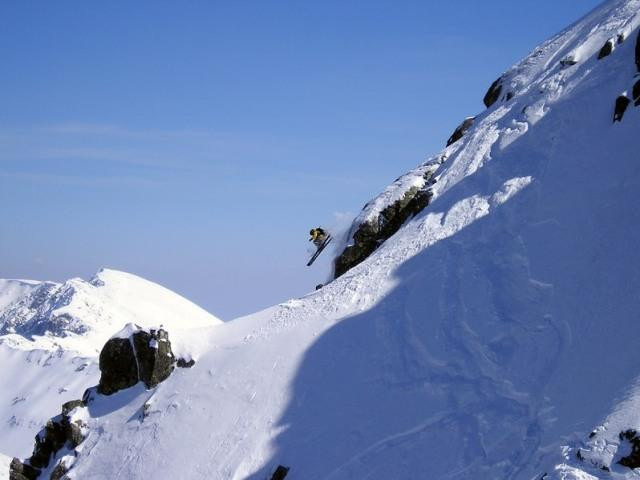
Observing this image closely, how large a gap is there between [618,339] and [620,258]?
3.09 m

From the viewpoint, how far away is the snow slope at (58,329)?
85750mm

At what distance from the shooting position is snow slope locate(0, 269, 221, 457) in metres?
85.8

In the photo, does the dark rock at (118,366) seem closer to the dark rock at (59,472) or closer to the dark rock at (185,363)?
the dark rock at (185,363)

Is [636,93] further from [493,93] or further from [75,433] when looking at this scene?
[75,433]

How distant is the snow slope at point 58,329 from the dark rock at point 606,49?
54.2 m

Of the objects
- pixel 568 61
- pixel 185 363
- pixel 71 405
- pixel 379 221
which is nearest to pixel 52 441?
pixel 71 405

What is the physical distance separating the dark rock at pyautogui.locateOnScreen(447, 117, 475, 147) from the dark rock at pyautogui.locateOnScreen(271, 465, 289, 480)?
1911 cm

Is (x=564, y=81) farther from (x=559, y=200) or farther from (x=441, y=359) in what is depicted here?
(x=441, y=359)

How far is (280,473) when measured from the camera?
18.0 m

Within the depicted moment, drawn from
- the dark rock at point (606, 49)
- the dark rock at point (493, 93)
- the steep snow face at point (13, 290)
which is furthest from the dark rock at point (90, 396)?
the steep snow face at point (13, 290)

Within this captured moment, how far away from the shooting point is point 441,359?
742 inches

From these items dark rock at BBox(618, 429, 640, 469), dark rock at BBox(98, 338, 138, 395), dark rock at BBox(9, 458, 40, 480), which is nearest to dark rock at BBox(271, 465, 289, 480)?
dark rock at BBox(98, 338, 138, 395)

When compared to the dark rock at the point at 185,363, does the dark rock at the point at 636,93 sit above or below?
below

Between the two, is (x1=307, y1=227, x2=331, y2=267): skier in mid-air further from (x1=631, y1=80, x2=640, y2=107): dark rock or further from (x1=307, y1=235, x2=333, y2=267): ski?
(x1=631, y1=80, x2=640, y2=107): dark rock
